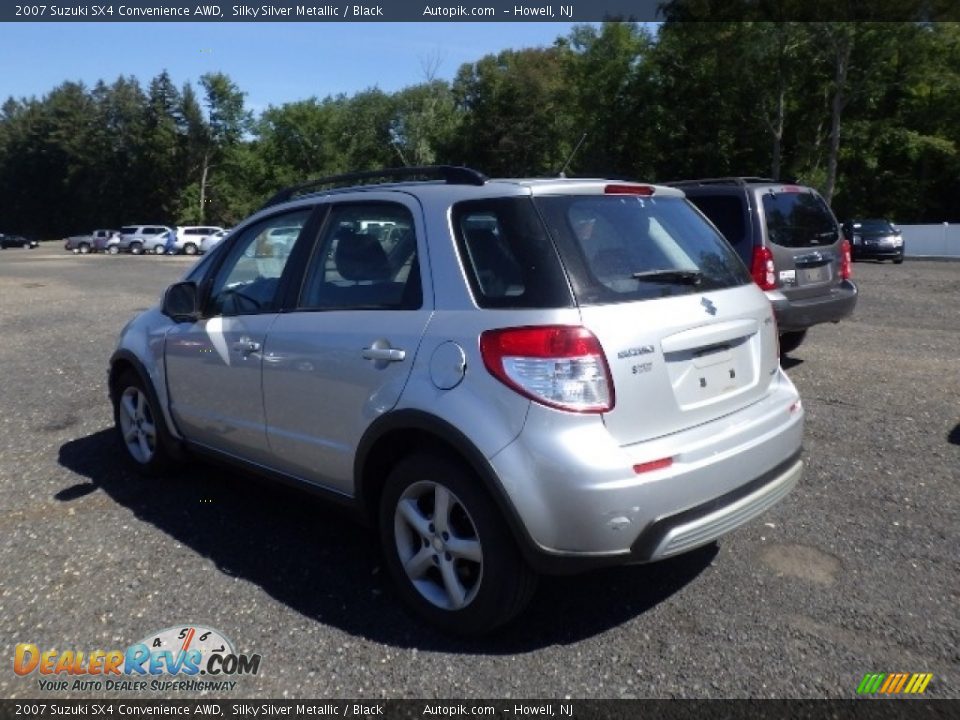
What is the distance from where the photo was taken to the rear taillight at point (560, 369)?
2873 millimetres

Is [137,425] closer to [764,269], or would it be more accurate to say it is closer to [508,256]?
[508,256]

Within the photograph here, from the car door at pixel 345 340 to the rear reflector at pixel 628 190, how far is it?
818 millimetres

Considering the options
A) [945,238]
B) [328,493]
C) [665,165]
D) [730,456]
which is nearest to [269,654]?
[328,493]

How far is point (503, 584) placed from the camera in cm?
303

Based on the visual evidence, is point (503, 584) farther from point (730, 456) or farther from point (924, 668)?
point (924, 668)

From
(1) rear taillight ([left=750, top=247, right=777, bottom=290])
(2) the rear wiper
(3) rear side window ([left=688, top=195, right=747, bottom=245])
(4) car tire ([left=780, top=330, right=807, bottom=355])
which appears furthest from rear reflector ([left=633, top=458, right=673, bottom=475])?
(4) car tire ([left=780, top=330, right=807, bottom=355])

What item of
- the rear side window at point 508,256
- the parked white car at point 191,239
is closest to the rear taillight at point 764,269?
the rear side window at point 508,256

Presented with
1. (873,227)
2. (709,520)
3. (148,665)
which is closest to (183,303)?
(148,665)

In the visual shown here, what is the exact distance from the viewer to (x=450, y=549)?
3205 mm

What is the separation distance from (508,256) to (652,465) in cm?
95

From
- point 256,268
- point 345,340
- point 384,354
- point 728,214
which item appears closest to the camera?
point 384,354

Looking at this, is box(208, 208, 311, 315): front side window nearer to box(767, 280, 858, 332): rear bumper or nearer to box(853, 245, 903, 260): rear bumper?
box(767, 280, 858, 332): rear bumper

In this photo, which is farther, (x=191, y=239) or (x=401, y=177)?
(x=191, y=239)

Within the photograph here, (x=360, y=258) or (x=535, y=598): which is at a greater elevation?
(x=360, y=258)
